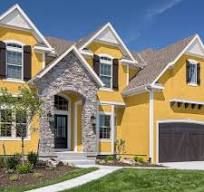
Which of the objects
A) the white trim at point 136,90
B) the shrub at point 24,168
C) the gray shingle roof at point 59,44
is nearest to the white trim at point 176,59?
the white trim at point 136,90

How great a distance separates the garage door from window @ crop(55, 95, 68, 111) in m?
6.07

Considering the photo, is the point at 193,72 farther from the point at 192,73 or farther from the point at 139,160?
the point at 139,160

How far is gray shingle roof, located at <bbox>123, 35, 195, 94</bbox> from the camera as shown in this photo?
28413mm

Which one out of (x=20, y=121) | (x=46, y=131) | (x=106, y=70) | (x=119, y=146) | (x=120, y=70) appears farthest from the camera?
(x=120, y=70)

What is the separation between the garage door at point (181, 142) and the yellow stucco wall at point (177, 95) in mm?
523

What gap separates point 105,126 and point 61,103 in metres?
3.36

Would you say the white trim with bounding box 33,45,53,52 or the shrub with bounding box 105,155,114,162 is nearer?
the white trim with bounding box 33,45,53,52

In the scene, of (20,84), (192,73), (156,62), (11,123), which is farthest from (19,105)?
(192,73)

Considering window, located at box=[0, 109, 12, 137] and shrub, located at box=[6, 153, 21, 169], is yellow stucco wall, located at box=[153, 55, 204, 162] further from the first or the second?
shrub, located at box=[6, 153, 21, 169]

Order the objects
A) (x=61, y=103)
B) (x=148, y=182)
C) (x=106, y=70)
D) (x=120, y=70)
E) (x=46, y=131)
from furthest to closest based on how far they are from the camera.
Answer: (x=120, y=70) → (x=106, y=70) → (x=61, y=103) → (x=46, y=131) → (x=148, y=182)

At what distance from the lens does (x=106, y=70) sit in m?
28.8

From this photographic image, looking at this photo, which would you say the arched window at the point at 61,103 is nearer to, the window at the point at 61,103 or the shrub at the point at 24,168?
the window at the point at 61,103

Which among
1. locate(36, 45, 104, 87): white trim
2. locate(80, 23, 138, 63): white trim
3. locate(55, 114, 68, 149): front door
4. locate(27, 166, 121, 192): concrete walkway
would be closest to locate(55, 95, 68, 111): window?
locate(55, 114, 68, 149): front door

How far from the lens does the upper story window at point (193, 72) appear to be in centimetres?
2988
